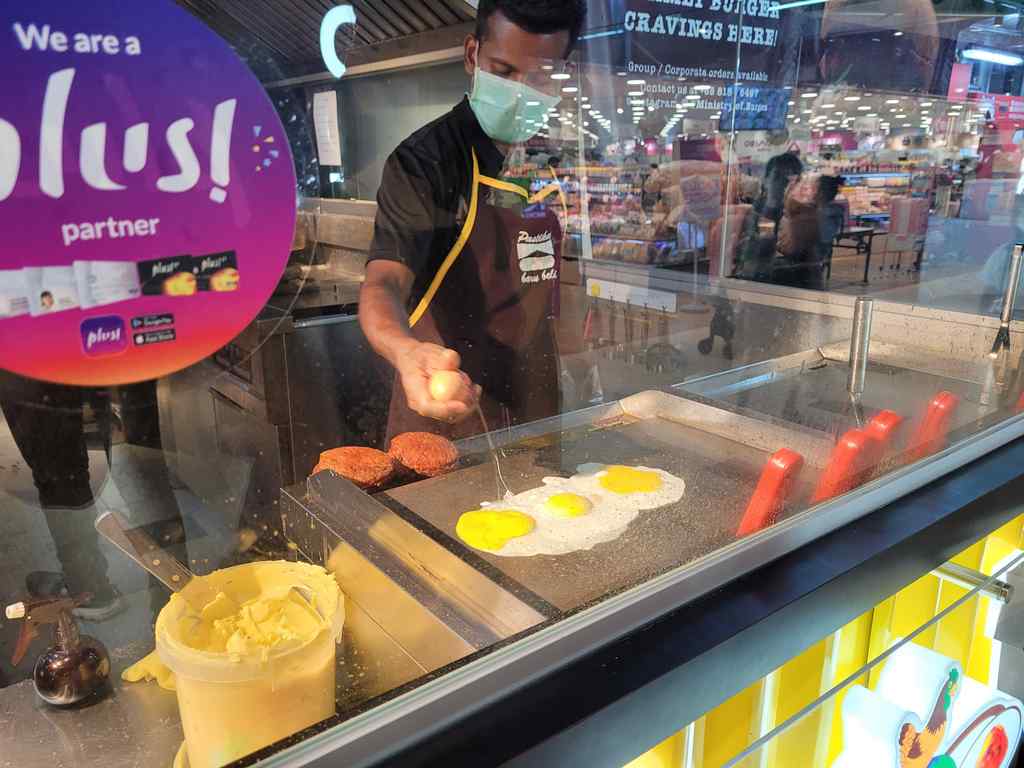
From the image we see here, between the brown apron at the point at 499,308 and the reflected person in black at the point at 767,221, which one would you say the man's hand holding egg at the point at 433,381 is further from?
the reflected person in black at the point at 767,221

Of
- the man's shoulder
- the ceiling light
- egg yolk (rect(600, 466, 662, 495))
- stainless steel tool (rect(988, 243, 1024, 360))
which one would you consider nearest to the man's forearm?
the man's shoulder

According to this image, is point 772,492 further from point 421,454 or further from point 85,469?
point 85,469

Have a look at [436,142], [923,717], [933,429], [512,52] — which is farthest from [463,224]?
[923,717]

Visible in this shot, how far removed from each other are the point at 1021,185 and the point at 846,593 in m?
2.59

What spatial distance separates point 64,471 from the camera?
0.75m

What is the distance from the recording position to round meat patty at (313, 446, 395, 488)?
124 centimetres

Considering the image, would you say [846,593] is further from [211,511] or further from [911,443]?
[211,511]

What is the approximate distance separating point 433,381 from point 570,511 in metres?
0.29

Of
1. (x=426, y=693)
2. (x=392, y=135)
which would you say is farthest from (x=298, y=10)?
(x=426, y=693)

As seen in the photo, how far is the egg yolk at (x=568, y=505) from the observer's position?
1.18 metres

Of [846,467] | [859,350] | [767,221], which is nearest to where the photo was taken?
[846,467]

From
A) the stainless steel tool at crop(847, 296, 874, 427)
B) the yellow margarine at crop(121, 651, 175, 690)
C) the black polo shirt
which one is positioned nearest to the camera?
the yellow margarine at crop(121, 651, 175, 690)

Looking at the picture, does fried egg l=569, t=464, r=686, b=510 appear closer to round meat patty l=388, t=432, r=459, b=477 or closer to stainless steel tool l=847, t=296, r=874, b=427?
round meat patty l=388, t=432, r=459, b=477

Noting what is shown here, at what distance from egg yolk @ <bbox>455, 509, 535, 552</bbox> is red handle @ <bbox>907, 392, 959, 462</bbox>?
68cm
